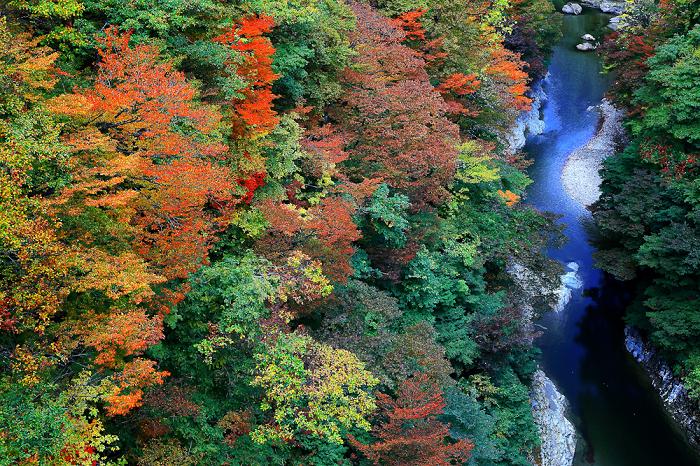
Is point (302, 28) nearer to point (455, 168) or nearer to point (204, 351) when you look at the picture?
point (455, 168)

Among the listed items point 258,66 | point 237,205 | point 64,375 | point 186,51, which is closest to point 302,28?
point 258,66

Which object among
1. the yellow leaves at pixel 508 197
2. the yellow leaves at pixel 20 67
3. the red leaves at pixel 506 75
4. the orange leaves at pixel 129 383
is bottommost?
the yellow leaves at pixel 508 197

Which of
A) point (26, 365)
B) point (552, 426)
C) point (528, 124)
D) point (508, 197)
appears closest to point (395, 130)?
point (508, 197)

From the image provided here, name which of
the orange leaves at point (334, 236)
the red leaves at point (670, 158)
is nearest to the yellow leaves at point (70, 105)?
the orange leaves at point (334, 236)

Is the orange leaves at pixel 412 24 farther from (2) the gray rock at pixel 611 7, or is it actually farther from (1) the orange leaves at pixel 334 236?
(2) the gray rock at pixel 611 7

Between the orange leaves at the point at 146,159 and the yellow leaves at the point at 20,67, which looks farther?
the orange leaves at the point at 146,159

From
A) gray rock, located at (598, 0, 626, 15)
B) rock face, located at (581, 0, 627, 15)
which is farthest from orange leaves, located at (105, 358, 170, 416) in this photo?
gray rock, located at (598, 0, 626, 15)
